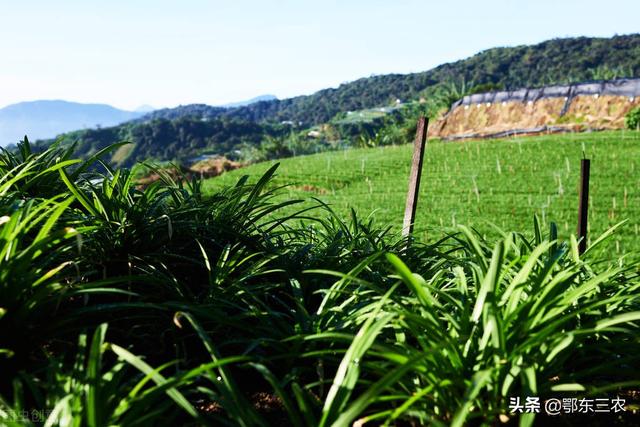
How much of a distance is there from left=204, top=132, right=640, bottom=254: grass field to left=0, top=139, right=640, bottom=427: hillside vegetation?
149 inches

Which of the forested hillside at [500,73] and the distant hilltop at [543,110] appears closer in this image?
the distant hilltop at [543,110]

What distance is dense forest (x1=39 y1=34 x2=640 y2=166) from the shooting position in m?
A: 50.2

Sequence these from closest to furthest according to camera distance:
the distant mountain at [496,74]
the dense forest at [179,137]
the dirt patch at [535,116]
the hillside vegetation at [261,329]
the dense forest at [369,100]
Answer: the hillside vegetation at [261,329], the dirt patch at [535,116], the dense forest at [369,100], the distant mountain at [496,74], the dense forest at [179,137]

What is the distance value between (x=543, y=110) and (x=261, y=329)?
18.5 meters

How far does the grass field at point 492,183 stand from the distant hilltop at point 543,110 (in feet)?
11.9

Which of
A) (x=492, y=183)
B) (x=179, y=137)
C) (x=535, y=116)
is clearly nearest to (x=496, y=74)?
(x=179, y=137)

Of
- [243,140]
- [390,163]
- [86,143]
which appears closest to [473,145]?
[390,163]

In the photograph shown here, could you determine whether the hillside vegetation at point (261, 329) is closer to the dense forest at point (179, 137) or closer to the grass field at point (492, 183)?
the grass field at point (492, 183)

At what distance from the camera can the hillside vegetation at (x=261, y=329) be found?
48.8 inches

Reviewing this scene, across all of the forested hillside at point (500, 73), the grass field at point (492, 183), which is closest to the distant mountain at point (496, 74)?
the forested hillside at point (500, 73)

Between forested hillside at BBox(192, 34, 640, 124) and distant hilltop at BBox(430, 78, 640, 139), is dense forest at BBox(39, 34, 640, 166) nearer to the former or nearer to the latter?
Result: forested hillside at BBox(192, 34, 640, 124)

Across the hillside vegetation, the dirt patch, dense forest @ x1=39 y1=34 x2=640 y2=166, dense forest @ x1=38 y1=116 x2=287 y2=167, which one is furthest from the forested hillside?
the hillside vegetation

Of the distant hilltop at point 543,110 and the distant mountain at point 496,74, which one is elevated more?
the distant mountain at point 496,74

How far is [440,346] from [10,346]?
1.05m
